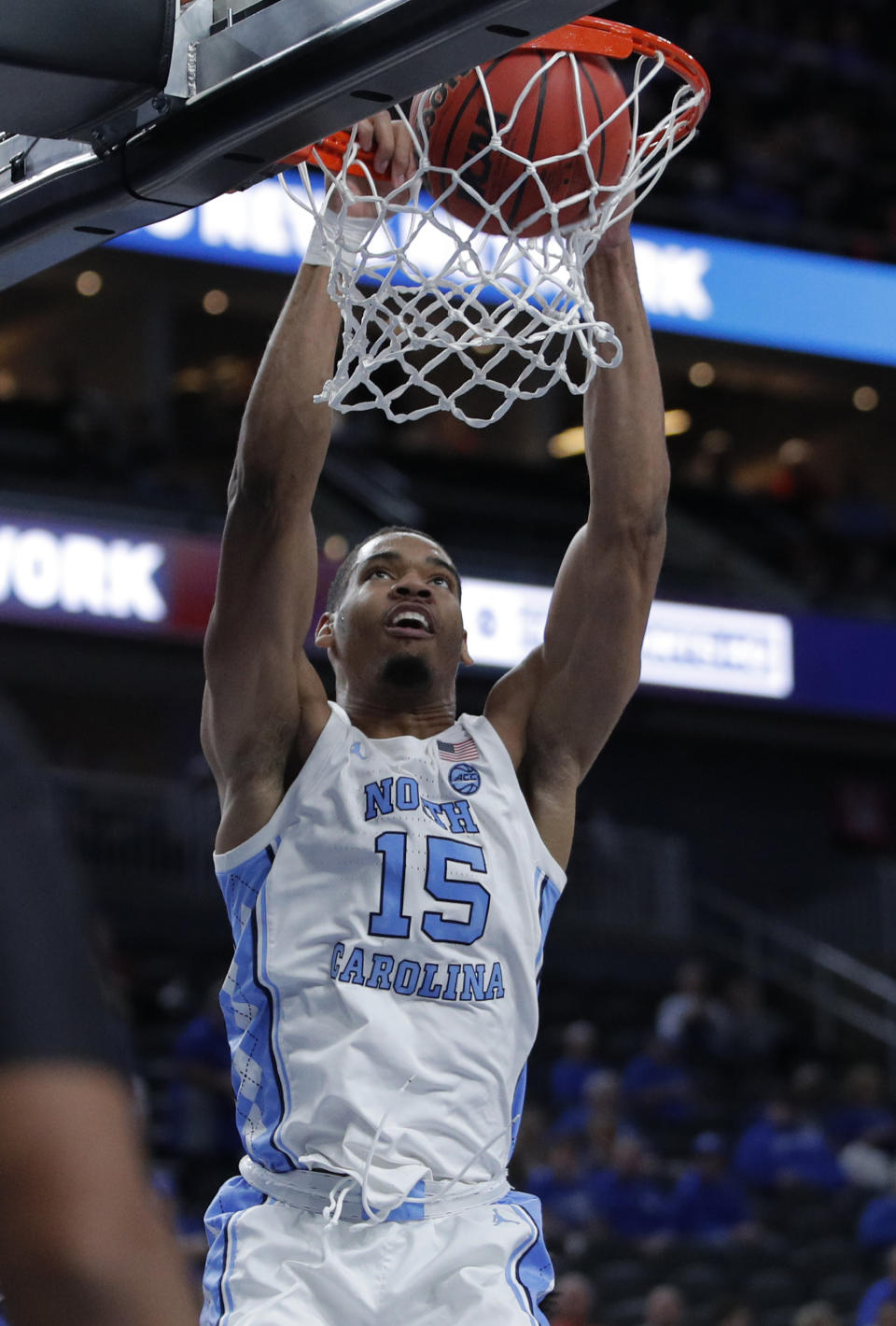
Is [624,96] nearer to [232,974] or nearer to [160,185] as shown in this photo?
[160,185]

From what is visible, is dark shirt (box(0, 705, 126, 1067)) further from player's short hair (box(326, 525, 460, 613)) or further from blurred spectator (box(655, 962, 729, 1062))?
blurred spectator (box(655, 962, 729, 1062))

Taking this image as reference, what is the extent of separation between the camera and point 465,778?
3475 mm

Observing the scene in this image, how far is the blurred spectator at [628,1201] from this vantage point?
32.0 ft

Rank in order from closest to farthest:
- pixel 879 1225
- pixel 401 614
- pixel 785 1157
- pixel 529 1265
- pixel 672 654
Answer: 1. pixel 529 1265
2. pixel 401 614
3. pixel 879 1225
4. pixel 785 1157
5. pixel 672 654

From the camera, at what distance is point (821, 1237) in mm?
10023

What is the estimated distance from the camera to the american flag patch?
3.51m

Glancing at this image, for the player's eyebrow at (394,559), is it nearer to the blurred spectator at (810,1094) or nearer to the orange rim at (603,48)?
the orange rim at (603,48)

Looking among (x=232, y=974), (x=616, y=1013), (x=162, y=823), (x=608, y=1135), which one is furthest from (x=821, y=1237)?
(x=232, y=974)

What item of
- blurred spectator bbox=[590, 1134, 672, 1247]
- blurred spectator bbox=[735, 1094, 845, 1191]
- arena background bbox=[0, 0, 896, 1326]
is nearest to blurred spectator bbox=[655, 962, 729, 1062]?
arena background bbox=[0, 0, 896, 1326]

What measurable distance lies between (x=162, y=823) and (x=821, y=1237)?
549 cm

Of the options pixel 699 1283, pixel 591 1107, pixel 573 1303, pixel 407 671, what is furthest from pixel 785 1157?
pixel 407 671

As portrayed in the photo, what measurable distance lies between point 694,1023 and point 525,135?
32.7ft

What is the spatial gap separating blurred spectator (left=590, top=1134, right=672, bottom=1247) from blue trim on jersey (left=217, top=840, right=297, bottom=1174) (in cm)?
678

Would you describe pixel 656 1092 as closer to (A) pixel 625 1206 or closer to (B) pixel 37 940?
(A) pixel 625 1206
